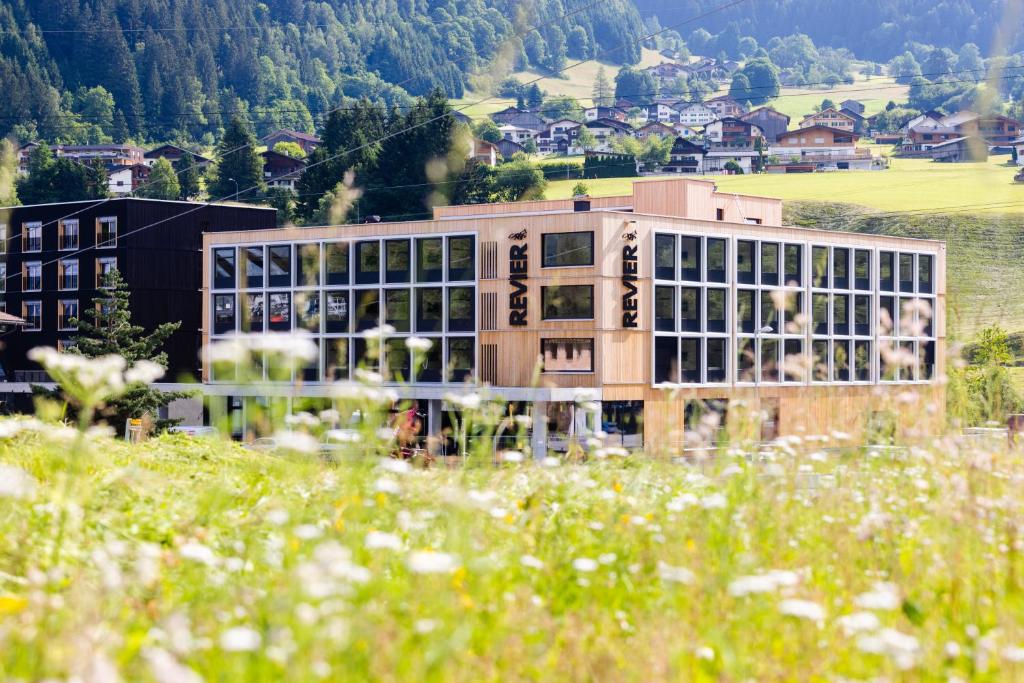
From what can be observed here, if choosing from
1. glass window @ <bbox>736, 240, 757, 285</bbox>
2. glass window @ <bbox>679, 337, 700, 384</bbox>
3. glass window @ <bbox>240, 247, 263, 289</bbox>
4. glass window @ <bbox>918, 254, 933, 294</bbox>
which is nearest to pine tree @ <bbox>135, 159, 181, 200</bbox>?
glass window @ <bbox>240, 247, 263, 289</bbox>

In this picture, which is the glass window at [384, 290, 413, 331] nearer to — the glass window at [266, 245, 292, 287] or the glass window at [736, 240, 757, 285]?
the glass window at [266, 245, 292, 287]

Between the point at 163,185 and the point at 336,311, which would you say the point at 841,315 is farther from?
the point at 163,185

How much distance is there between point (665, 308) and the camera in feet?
167

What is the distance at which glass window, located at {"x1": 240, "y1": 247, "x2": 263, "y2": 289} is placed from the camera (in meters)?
58.4

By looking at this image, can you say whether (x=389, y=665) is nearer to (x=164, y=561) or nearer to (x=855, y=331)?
(x=164, y=561)

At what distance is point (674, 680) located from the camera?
5.00 meters

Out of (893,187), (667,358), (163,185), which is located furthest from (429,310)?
(893,187)

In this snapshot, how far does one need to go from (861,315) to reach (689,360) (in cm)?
1020

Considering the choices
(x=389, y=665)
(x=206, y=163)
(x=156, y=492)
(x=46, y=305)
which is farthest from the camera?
(x=206, y=163)

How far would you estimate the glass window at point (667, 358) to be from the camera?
Answer: 50.6 metres

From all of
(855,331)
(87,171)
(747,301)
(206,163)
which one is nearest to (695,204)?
(747,301)

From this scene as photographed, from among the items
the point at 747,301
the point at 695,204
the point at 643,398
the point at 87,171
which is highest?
the point at 87,171

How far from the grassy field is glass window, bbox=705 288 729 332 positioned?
67.3 m

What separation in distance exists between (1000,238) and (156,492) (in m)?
122
